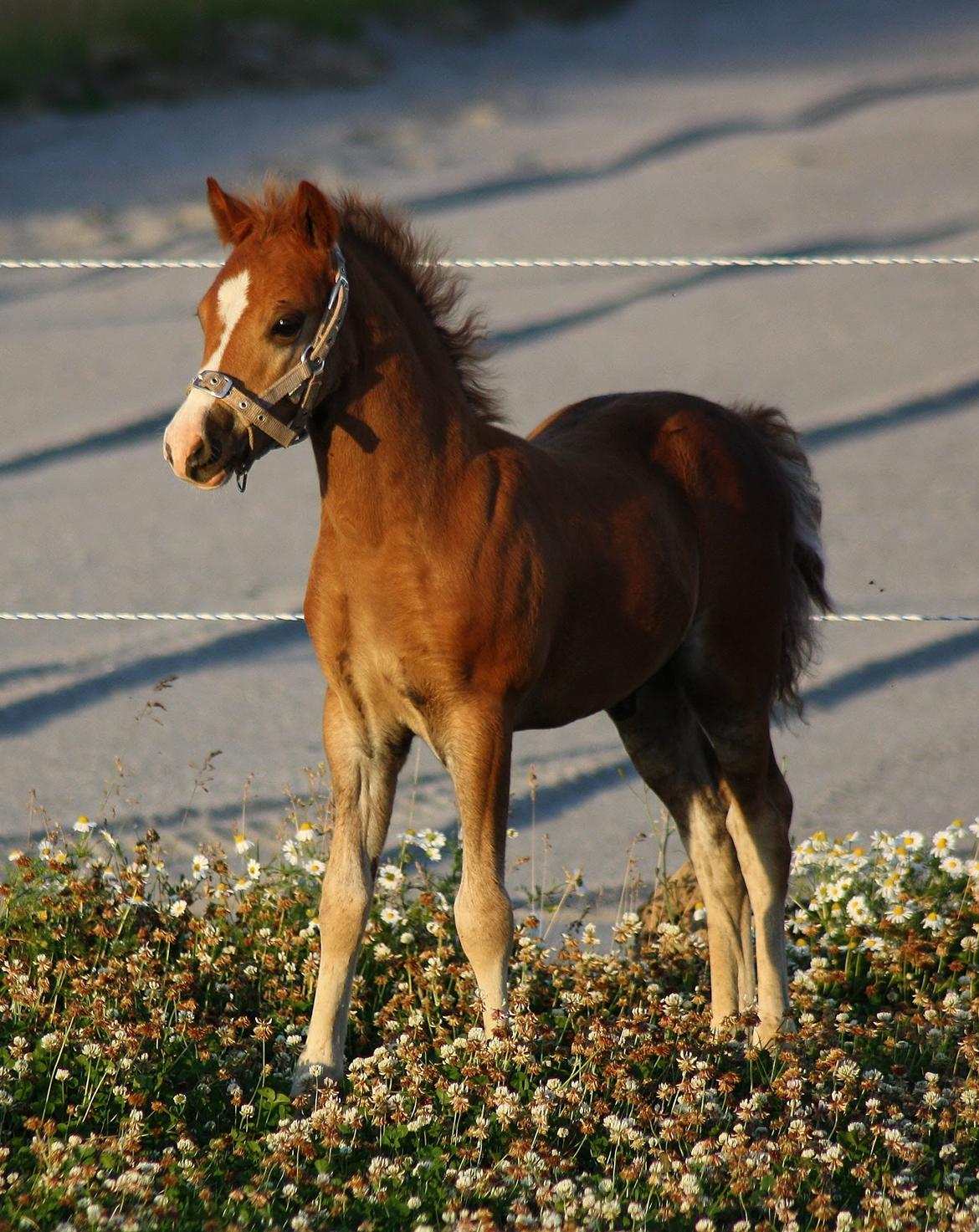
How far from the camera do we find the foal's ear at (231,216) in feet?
11.7

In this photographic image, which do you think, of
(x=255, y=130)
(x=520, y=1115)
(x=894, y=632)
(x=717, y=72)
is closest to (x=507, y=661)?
(x=520, y=1115)

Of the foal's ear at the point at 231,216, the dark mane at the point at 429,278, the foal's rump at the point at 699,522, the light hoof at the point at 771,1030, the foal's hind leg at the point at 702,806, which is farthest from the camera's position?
the foal's hind leg at the point at 702,806

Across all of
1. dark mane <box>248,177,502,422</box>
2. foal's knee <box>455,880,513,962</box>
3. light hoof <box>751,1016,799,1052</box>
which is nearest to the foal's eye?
dark mane <box>248,177,502,422</box>

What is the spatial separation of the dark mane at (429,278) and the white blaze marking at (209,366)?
29 centimetres

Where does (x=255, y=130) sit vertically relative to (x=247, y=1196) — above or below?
above

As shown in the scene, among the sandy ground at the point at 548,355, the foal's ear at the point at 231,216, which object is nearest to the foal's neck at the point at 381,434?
the foal's ear at the point at 231,216

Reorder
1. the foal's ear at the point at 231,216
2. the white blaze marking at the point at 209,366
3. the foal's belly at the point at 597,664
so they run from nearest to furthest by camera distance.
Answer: the white blaze marking at the point at 209,366 → the foal's ear at the point at 231,216 → the foal's belly at the point at 597,664

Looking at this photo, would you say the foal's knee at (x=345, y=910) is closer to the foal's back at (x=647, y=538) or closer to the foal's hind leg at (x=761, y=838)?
the foal's back at (x=647, y=538)

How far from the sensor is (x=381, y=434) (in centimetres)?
359

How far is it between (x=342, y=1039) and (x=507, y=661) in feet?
3.35

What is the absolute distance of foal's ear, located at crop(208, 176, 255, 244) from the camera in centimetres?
356

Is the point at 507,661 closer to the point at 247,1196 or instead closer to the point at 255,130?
the point at 247,1196

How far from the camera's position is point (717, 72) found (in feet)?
59.0

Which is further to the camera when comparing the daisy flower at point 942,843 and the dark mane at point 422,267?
the daisy flower at point 942,843
